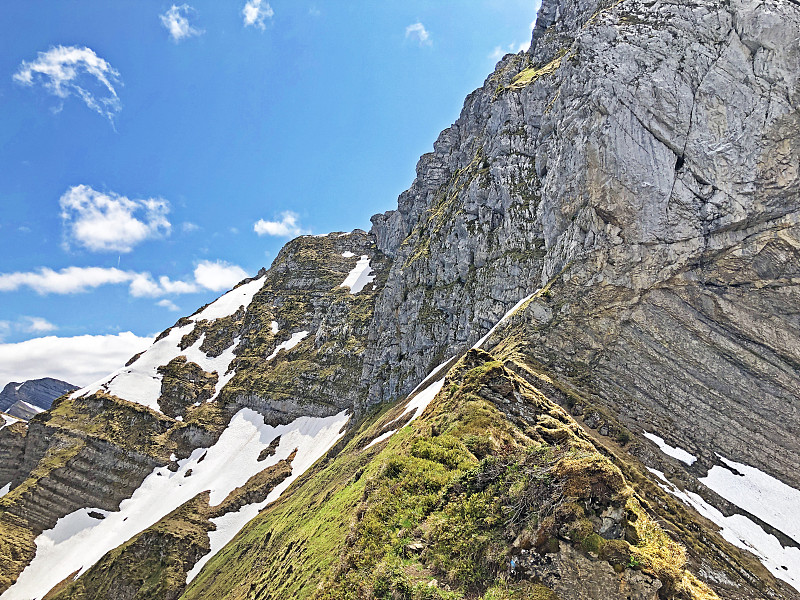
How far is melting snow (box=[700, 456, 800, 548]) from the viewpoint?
30.9m

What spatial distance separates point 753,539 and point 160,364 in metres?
125

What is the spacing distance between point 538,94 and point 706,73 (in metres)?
26.1

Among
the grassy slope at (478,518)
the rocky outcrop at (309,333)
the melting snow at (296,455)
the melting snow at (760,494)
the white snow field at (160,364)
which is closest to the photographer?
the grassy slope at (478,518)

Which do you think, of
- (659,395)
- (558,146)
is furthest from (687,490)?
(558,146)

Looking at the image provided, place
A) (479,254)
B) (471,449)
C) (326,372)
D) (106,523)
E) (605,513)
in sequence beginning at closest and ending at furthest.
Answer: (605,513)
(471,449)
(479,254)
(106,523)
(326,372)

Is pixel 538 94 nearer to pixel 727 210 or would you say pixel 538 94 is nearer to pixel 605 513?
pixel 727 210

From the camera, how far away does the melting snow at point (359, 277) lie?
421 feet

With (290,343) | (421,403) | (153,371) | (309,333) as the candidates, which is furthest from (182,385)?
(421,403)

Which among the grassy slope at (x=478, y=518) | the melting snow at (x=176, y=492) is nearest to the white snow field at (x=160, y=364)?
the melting snow at (x=176, y=492)

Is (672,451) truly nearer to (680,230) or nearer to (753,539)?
(753,539)

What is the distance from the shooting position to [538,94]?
2665 inches

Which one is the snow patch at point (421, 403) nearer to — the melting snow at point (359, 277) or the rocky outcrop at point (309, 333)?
the rocky outcrop at point (309, 333)

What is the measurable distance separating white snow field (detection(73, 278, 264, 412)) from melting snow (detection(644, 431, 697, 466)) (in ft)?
326

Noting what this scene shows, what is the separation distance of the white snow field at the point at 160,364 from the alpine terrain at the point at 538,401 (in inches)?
43.5
